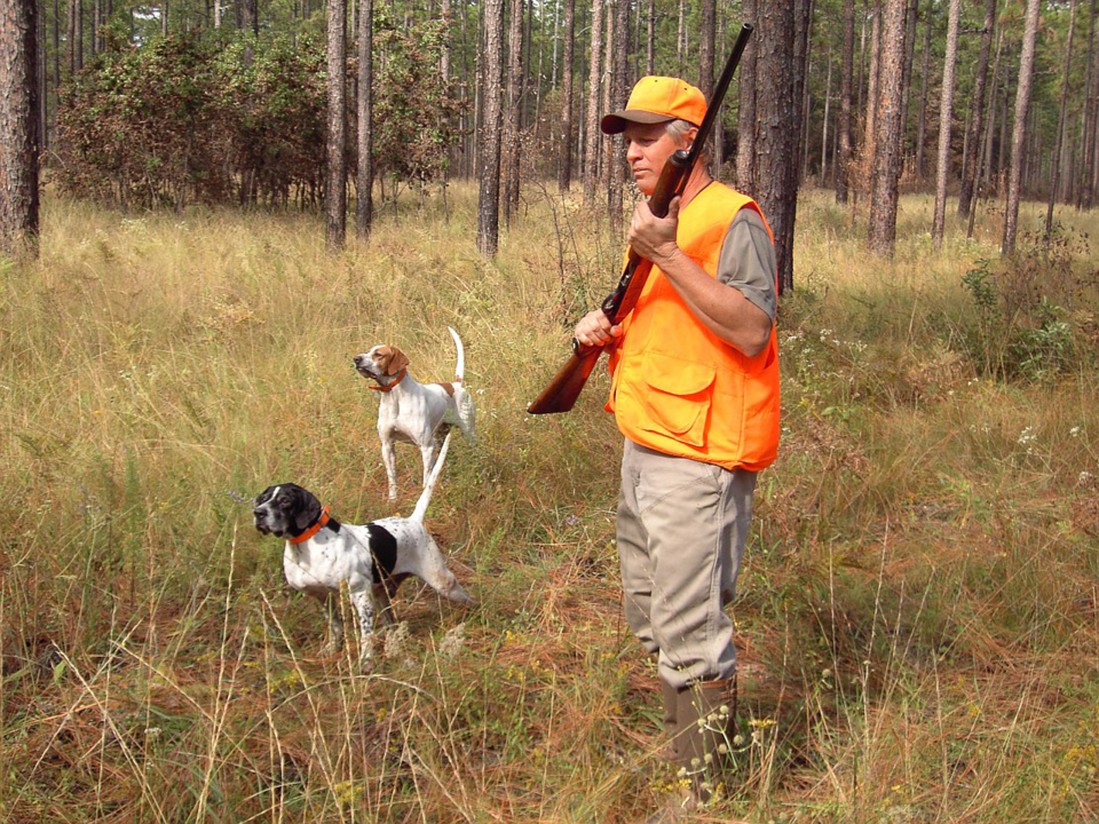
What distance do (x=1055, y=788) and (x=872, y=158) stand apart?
18.0 m

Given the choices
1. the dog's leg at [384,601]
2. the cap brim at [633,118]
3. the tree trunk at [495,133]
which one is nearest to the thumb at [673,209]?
the cap brim at [633,118]

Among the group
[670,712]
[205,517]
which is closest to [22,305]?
[205,517]

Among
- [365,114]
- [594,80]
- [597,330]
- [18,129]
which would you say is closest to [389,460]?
[597,330]

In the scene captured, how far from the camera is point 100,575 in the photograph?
12.7 feet

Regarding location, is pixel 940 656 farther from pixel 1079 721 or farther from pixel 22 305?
pixel 22 305

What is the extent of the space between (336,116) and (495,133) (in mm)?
2999

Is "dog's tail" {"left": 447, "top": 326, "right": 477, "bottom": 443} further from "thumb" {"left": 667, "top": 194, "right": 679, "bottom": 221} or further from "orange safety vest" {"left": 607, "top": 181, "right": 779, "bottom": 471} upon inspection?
"thumb" {"left": 667, "top": 194, "right": 679, "bottom": 221}

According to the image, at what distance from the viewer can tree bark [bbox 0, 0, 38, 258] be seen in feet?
29.6

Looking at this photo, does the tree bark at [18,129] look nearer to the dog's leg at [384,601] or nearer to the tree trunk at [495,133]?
the tree trunk at [495,133]

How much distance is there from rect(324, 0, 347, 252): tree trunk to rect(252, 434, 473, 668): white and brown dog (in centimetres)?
1105

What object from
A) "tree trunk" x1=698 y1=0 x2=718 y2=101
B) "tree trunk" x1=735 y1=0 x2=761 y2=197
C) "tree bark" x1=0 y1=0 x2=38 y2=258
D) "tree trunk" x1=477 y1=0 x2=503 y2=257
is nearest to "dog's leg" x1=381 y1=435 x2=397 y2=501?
"tree trunk" x1=735 y1=0 x2=761 y2=197

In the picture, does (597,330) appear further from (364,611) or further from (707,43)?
(707,43)

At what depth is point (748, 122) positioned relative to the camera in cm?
1473

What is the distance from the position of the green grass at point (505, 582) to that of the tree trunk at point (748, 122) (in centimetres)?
142
